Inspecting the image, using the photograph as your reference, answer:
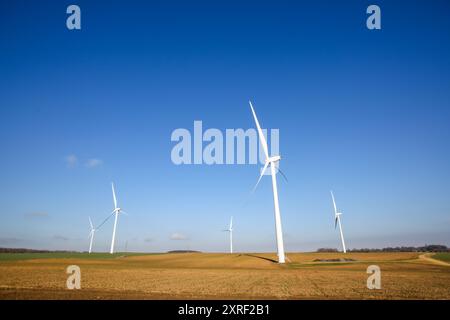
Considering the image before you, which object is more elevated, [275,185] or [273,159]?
[273,159]

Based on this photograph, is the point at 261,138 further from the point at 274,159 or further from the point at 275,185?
the point at 275,185

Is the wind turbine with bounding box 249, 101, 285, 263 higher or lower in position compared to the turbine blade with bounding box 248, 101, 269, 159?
lower

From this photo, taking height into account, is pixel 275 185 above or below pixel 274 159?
below

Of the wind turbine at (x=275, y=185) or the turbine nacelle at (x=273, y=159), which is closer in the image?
the wind turbine at (x=275, y=185)

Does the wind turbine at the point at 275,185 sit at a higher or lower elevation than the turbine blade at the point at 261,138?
lower

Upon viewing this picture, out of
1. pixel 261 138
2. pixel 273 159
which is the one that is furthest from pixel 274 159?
pixel 261 138

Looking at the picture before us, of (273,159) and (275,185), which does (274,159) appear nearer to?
(273,159)

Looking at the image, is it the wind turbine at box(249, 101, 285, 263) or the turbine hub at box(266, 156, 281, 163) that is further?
the turbine hub at box(266, 156, 281, 163)

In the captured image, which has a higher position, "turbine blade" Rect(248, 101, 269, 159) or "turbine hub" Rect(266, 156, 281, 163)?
"turbine blade" Rect(248, 101, 269, 159)

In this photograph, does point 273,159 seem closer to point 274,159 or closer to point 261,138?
point 274,159

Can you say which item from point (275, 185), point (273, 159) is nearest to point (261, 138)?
point (273, 159)
